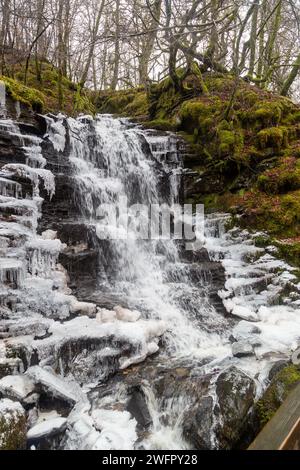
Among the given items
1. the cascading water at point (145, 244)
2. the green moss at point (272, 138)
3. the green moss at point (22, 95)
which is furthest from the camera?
the green moss at point (272, 138)

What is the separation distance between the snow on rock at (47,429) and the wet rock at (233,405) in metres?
1.42

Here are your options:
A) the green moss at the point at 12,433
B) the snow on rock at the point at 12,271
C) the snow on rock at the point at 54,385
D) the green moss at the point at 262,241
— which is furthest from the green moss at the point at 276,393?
the green moss at the point at 262,241

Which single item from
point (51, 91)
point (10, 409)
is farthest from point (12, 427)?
point (51, 91)

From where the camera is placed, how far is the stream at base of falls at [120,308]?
3.22m

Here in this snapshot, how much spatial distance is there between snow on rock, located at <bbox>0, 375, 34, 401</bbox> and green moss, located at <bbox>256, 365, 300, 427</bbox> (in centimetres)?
228

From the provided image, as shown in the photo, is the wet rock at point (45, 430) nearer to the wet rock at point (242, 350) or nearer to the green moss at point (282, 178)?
the wet rock at point (242, 350)

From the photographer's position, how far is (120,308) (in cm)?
481

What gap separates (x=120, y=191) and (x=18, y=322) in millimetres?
4264

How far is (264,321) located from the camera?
16.8 feet

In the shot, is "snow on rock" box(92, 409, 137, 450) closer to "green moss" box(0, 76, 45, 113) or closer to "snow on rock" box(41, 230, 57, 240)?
"snow on rock" box(41, 230, 57, 240)

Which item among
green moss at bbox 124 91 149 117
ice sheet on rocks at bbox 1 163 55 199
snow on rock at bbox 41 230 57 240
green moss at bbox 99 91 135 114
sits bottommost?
snow on rock at bbox 41 230 57 240

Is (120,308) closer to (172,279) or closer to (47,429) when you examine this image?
(172,279)

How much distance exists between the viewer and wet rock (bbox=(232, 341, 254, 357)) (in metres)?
4.08

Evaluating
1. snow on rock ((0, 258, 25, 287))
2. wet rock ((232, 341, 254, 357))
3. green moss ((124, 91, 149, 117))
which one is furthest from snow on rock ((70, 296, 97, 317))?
green moss ((124, 91, 149, 117))
